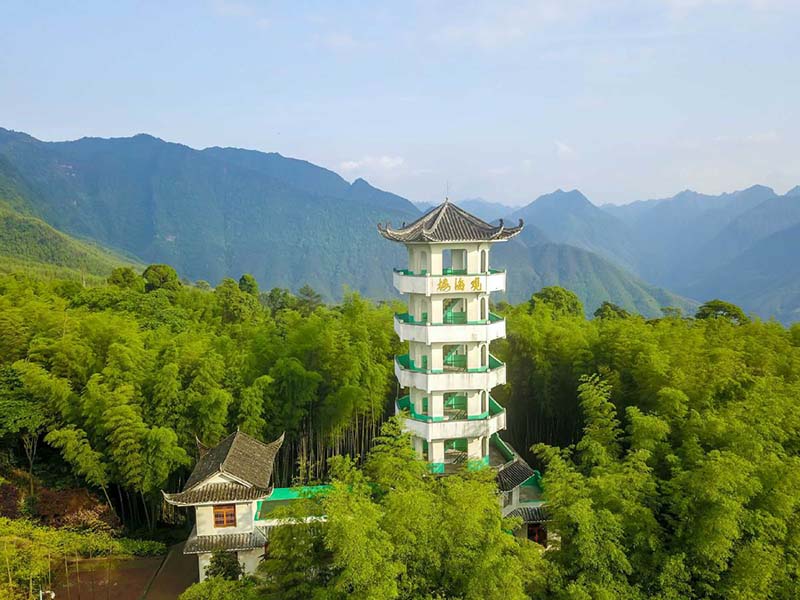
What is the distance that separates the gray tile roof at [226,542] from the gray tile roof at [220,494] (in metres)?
0.85

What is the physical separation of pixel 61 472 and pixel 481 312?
1197 centimetres

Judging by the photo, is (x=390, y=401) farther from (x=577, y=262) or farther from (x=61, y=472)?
(x=577, y=262)

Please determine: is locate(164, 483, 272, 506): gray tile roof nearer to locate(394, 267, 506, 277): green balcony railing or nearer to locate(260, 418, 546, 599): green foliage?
locate(260, 418, 546, 599): green foliage

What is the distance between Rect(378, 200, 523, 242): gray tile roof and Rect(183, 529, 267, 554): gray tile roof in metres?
6.98

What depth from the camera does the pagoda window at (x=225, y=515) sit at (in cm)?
1278

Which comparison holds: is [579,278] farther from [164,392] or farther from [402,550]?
[402,550]

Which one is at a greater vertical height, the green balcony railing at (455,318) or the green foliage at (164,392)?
the green balcony railing at (455,318)

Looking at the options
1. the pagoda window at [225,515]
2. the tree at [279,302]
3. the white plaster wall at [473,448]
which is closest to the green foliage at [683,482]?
the white plaster wall at [473,448]

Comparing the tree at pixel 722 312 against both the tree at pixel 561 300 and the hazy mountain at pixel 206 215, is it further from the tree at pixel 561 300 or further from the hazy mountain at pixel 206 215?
the hazy mountain at pixel 206 215

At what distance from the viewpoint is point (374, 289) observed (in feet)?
385

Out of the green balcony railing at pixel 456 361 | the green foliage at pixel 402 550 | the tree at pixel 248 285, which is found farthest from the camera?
the tree at pixel 248 285

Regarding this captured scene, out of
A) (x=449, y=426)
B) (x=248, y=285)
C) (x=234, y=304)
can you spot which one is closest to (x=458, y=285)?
(x=449, y=426)

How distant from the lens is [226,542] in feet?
41.4

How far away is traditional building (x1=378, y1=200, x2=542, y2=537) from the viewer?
13.8 metres
